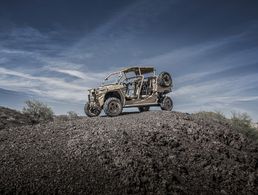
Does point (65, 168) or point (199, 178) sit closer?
point (65, 168)

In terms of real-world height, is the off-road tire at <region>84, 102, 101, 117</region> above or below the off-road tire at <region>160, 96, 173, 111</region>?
below

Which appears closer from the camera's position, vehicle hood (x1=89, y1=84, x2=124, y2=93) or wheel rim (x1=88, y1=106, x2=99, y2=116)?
vehicle hood (x1=89, y1=84, x2=124, y2=93)

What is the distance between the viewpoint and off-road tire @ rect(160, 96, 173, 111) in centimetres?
1808

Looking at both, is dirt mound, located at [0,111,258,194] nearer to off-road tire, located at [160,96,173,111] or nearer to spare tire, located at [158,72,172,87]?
off-road tire, located at [160,96,173,111]

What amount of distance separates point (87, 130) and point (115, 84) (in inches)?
205

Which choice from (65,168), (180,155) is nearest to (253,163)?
(180,155)

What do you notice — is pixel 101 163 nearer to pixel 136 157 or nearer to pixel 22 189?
pixel 136 157

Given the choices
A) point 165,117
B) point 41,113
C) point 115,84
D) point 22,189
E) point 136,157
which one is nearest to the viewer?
point 22,189

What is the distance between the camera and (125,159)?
9492mm

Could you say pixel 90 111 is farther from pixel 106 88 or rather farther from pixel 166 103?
pixel 166 103

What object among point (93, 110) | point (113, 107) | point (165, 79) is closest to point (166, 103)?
point (165, 79)

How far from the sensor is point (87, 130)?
11.6 meters

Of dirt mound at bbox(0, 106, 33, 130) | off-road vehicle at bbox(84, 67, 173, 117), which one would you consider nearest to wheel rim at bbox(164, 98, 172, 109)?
off-road vehicle at bbox(84, 67, 173, 117)

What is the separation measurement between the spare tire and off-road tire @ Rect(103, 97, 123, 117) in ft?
11.6
